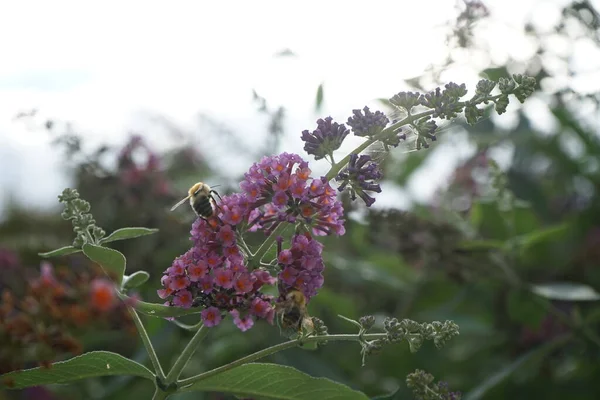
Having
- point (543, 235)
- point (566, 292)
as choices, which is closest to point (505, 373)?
point (566, 292)

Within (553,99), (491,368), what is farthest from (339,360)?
(553,99)

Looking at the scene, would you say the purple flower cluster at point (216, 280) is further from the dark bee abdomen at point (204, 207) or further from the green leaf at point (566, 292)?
the green leaf at point (566, 292)

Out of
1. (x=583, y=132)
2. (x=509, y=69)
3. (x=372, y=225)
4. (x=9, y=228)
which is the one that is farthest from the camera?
(x=9, y=228)

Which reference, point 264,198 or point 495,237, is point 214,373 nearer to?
point 264,198

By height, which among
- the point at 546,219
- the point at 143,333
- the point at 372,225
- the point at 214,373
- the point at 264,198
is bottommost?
the point at 214,373

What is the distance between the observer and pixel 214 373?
1.59 metres

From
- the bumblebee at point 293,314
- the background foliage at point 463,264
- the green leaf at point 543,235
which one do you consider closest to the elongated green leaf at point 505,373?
the background foliage at point 463,264

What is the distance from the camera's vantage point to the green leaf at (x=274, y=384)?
5.25 feet

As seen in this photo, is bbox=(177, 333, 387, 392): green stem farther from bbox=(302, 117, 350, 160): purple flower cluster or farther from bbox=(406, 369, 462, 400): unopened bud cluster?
bbox=(302, 117, 350, 160): purple flower cluster

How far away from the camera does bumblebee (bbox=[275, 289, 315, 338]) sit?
1.54 metres

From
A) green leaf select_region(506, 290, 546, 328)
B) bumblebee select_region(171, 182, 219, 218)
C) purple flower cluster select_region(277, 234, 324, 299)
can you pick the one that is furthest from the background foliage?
purple flower cluster select_region(277, 234, 324, 299)

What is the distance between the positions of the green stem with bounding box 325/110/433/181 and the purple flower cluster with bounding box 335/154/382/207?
0.01m

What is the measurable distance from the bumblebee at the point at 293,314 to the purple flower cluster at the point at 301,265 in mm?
26

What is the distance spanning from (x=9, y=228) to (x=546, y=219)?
184 inches
